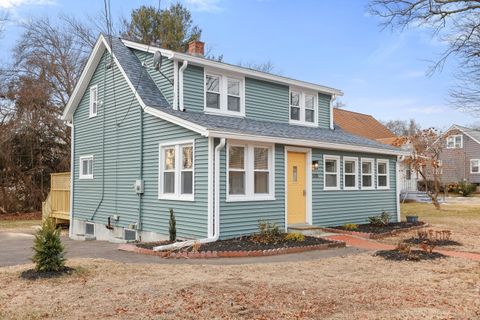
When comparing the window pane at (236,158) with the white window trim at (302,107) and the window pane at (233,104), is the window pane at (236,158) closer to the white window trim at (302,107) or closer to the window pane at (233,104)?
the window pane at (233,104)

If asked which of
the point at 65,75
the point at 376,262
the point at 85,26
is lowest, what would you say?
the point at 376,262

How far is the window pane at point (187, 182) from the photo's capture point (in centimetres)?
1155

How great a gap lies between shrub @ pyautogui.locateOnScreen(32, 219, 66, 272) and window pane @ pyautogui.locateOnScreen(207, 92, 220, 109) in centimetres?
711

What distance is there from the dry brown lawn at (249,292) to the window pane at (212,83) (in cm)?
692

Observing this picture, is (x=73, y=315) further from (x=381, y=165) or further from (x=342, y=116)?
(x=342, y=116)

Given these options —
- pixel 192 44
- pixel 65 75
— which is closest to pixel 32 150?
pixel 65 75

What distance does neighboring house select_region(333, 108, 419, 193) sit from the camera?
3247 centimetres

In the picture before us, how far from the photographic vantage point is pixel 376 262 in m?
8.93

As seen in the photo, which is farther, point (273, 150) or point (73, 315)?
point (273, 150)

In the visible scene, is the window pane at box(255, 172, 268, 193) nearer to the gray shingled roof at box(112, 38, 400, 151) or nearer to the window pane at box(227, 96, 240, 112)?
the gray shingled roof at box(112, 38, 400, 151)

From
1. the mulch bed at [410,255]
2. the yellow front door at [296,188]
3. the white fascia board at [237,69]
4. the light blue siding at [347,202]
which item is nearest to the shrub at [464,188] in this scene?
the light blue siding at [347,202]

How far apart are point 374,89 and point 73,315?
71.0 ft

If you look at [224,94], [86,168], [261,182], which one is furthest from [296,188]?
[86,168]

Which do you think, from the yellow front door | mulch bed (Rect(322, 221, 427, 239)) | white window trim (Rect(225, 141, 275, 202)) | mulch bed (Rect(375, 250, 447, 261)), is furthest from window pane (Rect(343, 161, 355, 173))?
mulch bed (Rect(375, 250, 447, 261))
